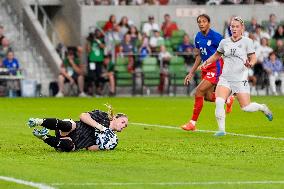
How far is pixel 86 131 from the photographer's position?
1744cm

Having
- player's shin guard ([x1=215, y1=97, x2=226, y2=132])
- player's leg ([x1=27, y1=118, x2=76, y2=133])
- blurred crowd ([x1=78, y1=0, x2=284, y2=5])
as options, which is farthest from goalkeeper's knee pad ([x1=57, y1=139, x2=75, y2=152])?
blurred crowd ([x1=78, y1=0, x2=284, y2=5])

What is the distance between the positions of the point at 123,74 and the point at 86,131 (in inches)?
990

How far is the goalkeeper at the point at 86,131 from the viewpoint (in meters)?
17.2

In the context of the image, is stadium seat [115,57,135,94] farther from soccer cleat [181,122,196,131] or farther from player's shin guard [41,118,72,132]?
player's shin guard [41,118,72,132]

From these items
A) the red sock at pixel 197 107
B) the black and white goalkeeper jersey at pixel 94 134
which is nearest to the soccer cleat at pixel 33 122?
the black and white goalkeeper jersey at pixel 94 134

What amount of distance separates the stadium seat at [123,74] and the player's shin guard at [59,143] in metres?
25.1

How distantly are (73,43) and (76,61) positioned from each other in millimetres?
2801

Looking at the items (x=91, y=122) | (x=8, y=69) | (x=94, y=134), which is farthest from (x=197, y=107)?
(x=8, y=69)

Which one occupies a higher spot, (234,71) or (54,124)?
(234,71)

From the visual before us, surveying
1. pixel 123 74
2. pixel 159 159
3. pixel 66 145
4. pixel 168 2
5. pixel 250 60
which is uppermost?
pixel 168 2

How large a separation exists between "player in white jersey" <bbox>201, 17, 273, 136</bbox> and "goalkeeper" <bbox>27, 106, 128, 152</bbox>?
4.39 meters

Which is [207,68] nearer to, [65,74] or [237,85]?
[237,85]

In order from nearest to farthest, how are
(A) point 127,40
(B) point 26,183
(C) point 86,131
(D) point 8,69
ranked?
(B) point 26,183 < (C) point 86,131 < (D) point 8,69 < (A) point 127,40

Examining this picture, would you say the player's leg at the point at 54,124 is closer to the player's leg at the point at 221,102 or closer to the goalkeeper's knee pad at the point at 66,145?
the goalkeeper's knee pad at the point at 66,145
